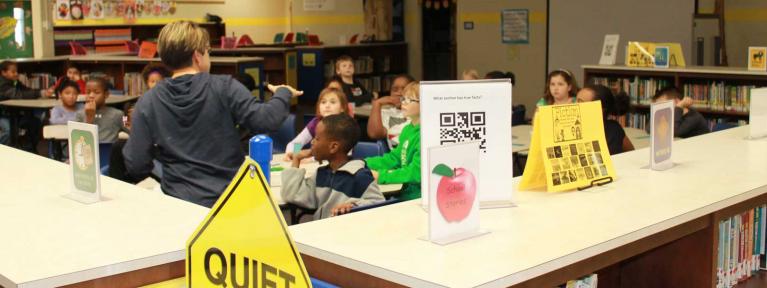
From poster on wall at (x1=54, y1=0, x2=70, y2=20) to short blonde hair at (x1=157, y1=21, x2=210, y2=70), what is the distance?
1008cm

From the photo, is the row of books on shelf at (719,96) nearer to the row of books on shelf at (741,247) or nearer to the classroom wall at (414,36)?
the row of books on shelf at (741,247)

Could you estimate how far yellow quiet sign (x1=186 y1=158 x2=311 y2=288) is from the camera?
7.16 ft

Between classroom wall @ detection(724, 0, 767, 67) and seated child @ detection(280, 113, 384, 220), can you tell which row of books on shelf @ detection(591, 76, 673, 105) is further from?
seated child @ detection(280, 113, 384, 220)

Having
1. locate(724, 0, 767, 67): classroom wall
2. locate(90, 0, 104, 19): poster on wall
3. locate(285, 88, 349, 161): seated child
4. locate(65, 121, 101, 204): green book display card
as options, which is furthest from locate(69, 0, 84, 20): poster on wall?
locate(65, 121, 101, 204): green book display card

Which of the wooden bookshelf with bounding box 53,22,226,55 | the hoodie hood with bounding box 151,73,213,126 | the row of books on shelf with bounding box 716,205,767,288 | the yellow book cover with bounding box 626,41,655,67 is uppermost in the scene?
the wooden bookshelf with bounding box 53,22,226,55

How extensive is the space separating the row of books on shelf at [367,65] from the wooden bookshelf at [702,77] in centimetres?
571

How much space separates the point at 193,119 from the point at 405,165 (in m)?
1.37

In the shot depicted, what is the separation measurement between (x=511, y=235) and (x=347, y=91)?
6295 mm

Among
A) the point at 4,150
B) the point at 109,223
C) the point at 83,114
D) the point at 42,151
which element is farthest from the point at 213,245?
the point at 42,151

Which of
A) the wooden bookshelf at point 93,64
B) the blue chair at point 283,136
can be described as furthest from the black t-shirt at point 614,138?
the wooden bookshelf at point 93,64

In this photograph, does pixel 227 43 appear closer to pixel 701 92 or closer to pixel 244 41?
pixel 244 41

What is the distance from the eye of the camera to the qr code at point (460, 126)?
2930 millimetres

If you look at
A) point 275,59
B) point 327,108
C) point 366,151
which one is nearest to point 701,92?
point 327,108

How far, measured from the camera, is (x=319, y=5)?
53.2 ft
